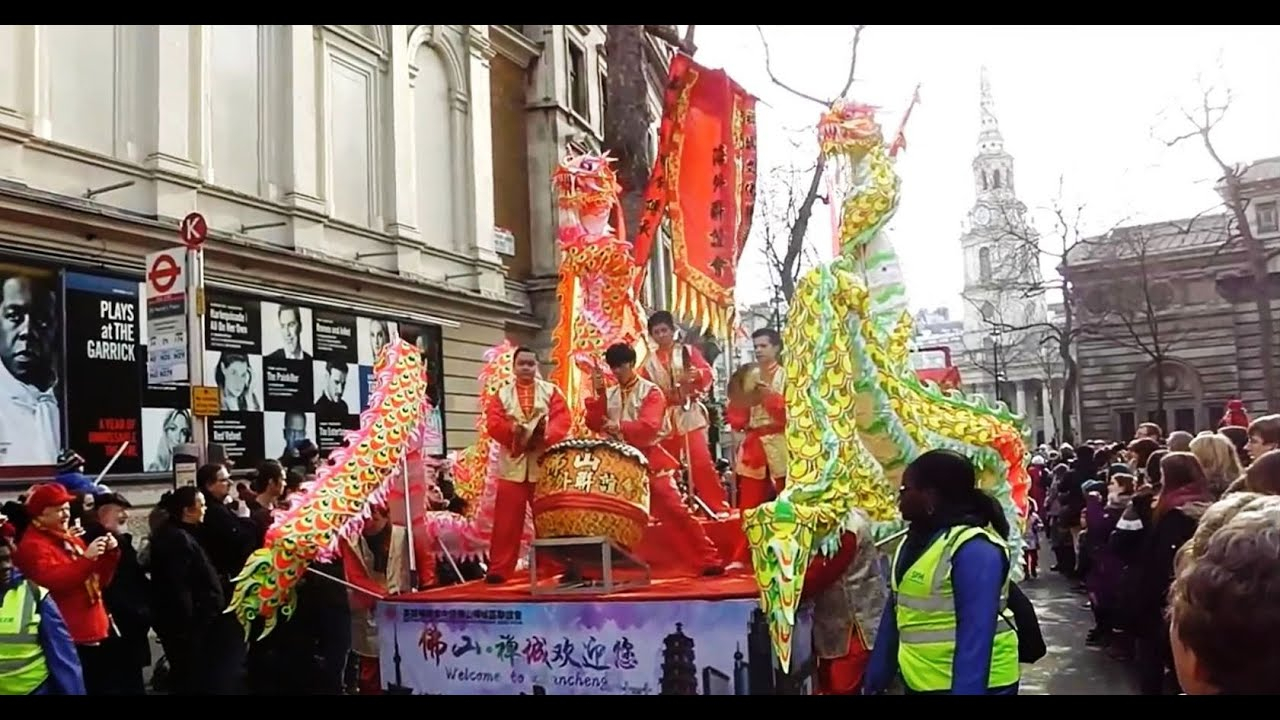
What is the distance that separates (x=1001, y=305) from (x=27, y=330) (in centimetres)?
4137

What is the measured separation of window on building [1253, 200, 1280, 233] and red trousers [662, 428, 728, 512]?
938 inches

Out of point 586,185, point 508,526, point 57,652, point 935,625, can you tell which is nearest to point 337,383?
point 586,185

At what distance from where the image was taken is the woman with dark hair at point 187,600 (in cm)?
654

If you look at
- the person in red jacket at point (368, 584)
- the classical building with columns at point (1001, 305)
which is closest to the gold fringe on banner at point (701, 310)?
the person in red jacket at point (368, 584)

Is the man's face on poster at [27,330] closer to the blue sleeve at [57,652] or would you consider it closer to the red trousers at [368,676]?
the red trousers at [368,676]

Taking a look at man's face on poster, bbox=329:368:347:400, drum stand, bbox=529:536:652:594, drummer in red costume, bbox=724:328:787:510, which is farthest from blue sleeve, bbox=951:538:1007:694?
man's face on poster, bbox=329:368:347:400

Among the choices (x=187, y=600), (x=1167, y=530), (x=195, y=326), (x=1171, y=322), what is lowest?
(x=187, y=600)

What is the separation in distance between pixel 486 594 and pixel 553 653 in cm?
65

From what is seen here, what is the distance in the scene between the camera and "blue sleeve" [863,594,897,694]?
12.6ft

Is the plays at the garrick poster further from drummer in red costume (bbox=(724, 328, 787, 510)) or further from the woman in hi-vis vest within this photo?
the woman in hi-vis vest

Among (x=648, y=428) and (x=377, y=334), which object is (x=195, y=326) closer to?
(x=648, y=428)

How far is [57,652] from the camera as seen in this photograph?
4762 millimetres

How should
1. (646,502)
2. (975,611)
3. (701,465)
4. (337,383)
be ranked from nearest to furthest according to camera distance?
(975,611) → (646,502) → (701,465) → (337,383)

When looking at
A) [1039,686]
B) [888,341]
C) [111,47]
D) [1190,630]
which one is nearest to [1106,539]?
[1039,686]
